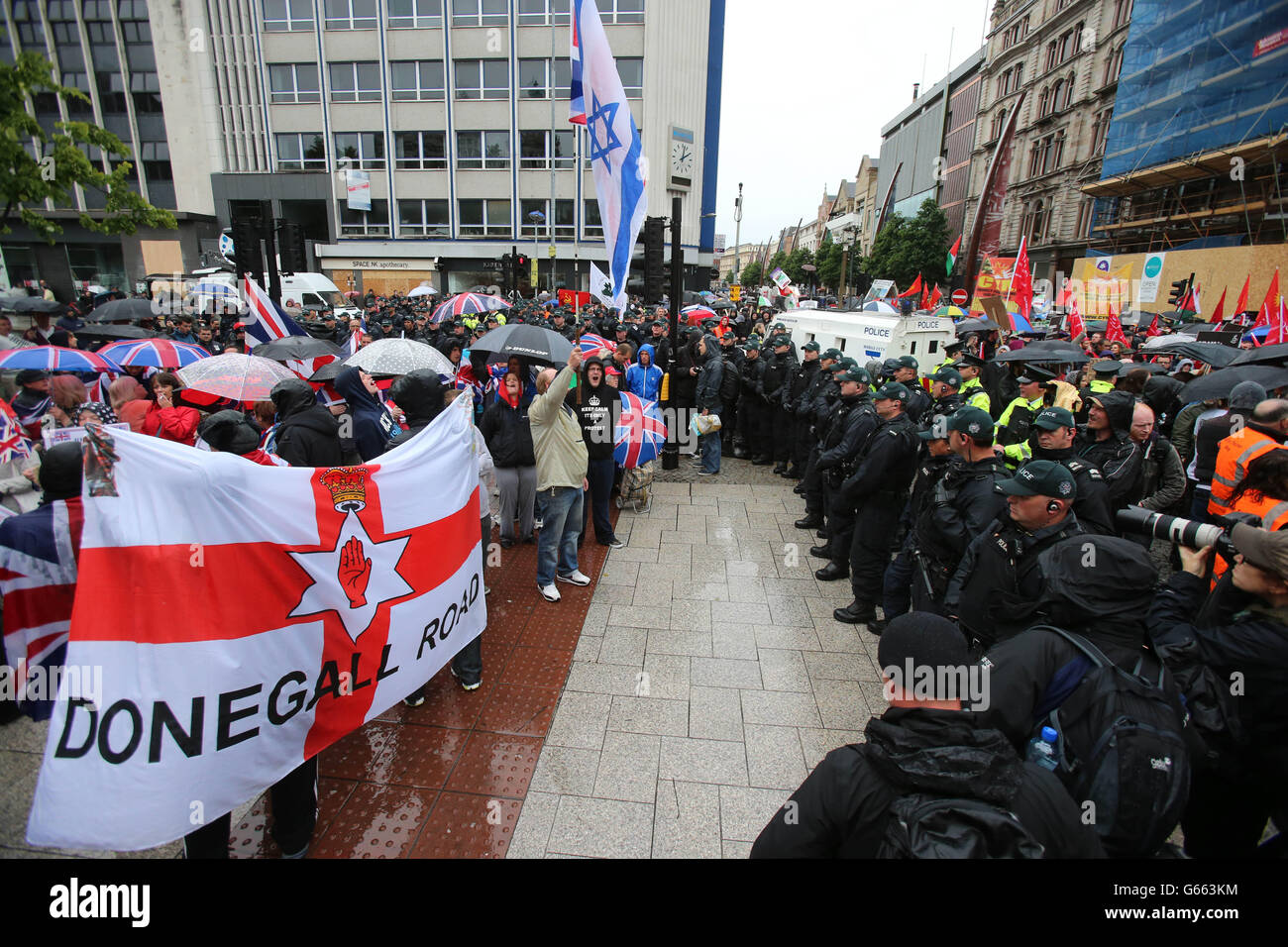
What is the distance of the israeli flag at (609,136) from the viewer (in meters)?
6.52

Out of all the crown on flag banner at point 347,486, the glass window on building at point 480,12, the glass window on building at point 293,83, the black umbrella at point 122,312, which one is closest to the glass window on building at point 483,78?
the glass window on building at point 480,12

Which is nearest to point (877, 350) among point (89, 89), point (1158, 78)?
point (1158, 78)

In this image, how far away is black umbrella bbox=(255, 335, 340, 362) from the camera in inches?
293

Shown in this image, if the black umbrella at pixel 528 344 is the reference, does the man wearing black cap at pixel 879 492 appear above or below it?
below

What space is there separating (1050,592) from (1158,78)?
3956 cm

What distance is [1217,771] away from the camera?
8.43ft

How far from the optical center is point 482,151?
37312 millimetres

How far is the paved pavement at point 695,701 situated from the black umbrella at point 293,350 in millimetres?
4519

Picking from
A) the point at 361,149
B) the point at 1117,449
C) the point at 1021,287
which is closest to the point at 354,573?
the point at 1117,449

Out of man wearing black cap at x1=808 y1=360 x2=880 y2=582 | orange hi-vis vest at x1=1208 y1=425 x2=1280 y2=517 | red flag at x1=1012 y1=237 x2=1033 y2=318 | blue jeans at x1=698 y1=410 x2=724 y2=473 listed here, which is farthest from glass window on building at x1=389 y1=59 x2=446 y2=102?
orange hi-vis vest at x1=1208 y1=425 x2=1280 y2=517

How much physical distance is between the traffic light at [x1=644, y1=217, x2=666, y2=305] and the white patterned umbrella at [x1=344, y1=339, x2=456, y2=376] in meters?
3.83

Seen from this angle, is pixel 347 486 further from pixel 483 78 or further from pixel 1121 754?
pixel 483 78

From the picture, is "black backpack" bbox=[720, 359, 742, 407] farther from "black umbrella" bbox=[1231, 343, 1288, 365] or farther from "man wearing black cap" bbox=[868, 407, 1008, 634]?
"man wearing black cap" bbox=[868, 407, 1008, 634]

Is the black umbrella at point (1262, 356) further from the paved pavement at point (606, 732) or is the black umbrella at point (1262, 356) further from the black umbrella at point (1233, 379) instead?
the paved pavement at point (606, 732)
